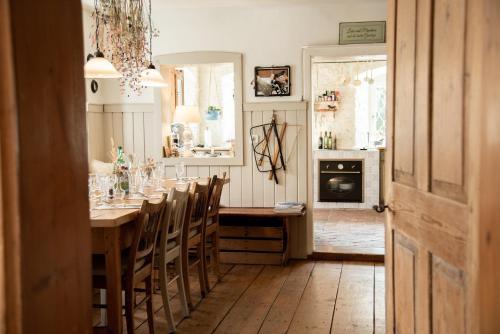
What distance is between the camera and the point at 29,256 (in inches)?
40.0

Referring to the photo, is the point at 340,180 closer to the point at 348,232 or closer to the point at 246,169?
the point at 348,232

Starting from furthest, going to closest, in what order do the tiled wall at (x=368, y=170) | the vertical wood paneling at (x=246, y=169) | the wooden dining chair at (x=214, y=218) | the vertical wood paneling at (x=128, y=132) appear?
the tiled wall at (x=368, y=170) → the vertical wood paneling at (x=128, y=132) → the vertical wood paneling at (x=246, y=169) → the wooden dining chair at (x=214, y=218)

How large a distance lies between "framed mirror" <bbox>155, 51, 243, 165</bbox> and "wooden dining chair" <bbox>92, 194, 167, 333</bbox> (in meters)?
2.68

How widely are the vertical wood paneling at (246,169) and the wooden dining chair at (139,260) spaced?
2570 mm

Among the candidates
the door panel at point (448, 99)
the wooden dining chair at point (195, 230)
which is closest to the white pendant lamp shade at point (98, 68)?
the wooden dining chair at point (195, 230)

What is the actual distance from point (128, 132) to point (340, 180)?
169 inches

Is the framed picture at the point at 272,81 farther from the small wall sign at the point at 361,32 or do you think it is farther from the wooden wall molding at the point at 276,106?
the small wall sign at the point at 361,32

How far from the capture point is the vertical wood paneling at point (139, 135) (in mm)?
6125

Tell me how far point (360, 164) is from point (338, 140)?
97 centimetres

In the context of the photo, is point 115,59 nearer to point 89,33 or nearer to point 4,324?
point 89,33

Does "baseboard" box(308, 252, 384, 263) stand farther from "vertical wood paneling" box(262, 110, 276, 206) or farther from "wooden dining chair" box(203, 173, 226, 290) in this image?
"wooden dining chair" box(203, 173, 226, 290)

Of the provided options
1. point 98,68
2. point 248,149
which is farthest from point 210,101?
point 98,68

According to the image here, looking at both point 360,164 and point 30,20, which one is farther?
point 360,164

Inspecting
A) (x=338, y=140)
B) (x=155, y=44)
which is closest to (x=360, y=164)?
(x=338, y=140)
